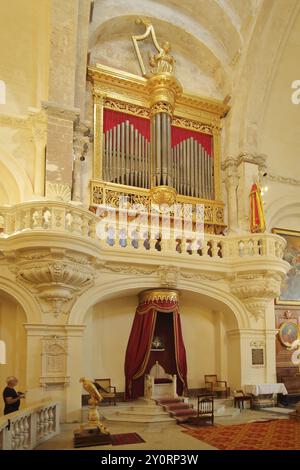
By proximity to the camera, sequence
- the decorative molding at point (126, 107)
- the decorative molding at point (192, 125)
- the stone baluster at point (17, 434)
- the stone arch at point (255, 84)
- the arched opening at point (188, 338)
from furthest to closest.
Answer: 1. the decorative molding at point (192, 125)
2. the stone arch at point (255, 84)
3. the decorative molding at point (126, 107)
4. the arched opening at point (188, 338)
5. the stone baluster at point (17, 434)

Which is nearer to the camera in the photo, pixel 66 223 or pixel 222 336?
pixel 66 223

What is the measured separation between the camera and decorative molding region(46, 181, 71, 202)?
9883 millimetres

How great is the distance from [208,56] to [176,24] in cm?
137

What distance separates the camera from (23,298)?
30.2ft

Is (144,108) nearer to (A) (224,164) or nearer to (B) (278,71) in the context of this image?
(A) (224,164)

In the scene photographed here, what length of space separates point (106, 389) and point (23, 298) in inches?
123

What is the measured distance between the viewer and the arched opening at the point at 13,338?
9.86 metres

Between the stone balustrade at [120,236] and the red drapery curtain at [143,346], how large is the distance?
4.35 ft


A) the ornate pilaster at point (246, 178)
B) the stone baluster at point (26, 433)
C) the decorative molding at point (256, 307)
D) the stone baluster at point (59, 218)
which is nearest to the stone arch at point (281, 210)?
the ornate pilaster at point (246, 178)

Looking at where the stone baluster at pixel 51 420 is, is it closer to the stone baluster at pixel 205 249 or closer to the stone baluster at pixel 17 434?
the stone baluster at pixel 17 434

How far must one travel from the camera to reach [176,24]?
13.9m

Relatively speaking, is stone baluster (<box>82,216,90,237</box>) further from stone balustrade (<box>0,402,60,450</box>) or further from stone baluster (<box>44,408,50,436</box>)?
stone baluster (<box>44,408,50,436</box>)

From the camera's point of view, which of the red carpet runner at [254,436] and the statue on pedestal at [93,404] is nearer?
the red carpet runner at [254,436]
